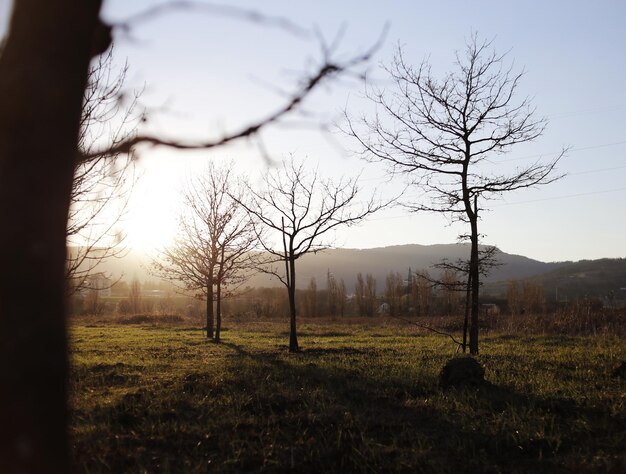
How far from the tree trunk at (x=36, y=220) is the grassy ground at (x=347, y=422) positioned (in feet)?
5.07

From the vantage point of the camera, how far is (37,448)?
235cm

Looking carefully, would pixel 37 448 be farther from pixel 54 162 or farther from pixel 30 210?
pixel 54 162

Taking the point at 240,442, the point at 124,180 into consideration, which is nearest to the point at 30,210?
the point at 240,442

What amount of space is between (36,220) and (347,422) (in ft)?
11.4

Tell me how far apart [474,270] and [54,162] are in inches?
417

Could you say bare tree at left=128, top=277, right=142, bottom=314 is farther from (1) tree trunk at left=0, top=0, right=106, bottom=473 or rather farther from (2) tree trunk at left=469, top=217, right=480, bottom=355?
(1) tree trunk at left=0, top=0, right=106, bottom=473

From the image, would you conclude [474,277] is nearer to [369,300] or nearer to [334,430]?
[334,430]

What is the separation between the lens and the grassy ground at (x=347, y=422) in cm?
382

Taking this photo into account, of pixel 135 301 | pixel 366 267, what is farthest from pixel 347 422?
pixel 366 267

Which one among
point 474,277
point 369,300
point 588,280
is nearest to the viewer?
point 474,277

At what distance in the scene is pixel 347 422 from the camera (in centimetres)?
476

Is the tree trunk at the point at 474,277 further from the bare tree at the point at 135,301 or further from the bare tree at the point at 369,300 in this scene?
the bare tree at the point at 135,301

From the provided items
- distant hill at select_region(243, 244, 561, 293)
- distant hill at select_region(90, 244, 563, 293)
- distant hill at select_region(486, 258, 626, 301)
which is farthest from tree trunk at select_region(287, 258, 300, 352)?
distant hill at select_region(243, 244, 561, 293)

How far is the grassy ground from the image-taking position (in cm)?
382
